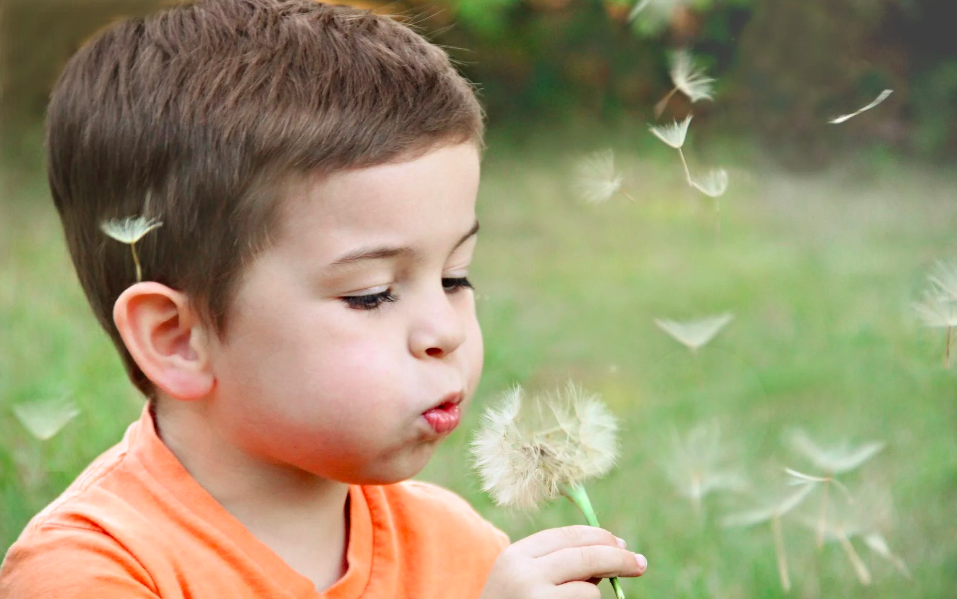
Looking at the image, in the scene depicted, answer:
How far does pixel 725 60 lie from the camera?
6121 millimetres

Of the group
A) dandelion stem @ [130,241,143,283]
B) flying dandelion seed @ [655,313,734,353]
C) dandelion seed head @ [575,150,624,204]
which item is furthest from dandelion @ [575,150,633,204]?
dandelion stem @ [130,241,143,283]

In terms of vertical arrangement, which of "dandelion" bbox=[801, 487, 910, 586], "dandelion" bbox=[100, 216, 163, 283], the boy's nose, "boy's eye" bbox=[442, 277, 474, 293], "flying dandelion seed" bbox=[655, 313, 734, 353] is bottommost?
"dandelion" bbox=[801, 487, 910, 586]

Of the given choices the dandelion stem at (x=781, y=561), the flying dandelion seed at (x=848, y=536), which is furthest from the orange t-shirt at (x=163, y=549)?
the flying dandelion seed at (x=848, y=536)

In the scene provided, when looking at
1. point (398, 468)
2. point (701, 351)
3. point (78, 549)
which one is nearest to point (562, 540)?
point (398, 468)

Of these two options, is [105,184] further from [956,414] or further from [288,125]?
[956,414]

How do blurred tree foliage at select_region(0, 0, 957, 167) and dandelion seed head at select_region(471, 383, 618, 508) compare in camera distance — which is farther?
blurred tree foliage at select_region(0, 0, 957, 167)

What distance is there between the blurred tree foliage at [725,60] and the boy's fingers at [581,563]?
3.88m

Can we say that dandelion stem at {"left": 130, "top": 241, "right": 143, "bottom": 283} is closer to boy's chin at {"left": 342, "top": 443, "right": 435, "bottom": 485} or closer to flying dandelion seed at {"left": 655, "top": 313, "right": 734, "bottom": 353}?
boy's chin at {"left": 342, "top": 443, "right": 435, "bottom": 485}

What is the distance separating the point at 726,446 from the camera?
10.4ft

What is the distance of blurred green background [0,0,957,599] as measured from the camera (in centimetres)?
270

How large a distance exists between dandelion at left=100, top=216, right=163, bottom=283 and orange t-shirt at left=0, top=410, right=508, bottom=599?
0.84 ft

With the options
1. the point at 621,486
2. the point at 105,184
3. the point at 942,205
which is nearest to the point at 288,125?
the point at 105,184

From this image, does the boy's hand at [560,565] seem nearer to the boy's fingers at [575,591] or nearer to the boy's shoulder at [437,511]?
the boy's fingers at [575,591]

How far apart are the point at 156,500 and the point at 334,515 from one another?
27 cm
